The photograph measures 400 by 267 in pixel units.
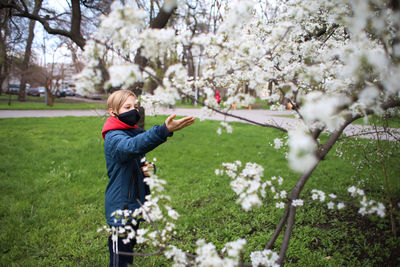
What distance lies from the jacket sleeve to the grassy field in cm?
153

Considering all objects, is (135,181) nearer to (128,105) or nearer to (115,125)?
(115,125)

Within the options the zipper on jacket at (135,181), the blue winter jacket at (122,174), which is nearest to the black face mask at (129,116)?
the blue winter jacket at (122,174)

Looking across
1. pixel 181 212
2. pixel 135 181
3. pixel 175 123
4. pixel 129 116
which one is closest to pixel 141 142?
pixel 175 123

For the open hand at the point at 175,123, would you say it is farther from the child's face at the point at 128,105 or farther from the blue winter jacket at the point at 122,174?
the child's face at the point at 128,105

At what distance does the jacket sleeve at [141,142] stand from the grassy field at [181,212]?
1532 mm

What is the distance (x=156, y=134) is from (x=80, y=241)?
7.61 ft

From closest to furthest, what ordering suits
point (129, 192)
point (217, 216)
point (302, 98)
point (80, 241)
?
1. point (302, 98)
2. point (129, 192)
3. point (80, 241)
4. point (217, 216)

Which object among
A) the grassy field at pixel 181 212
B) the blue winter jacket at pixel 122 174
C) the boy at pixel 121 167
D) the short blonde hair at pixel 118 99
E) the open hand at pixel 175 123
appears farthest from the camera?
the grassy field at pixel 181 212

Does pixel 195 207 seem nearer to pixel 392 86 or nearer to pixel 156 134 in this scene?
pixel 156 134

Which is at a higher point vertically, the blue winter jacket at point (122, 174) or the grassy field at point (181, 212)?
the blue winter jacket at point (122, 174)

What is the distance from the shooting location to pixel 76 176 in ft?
16.6

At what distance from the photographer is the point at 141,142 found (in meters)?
1.85

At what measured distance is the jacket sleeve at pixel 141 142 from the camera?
71.2 inches

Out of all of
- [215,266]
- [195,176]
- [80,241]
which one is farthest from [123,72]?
[195,176]
